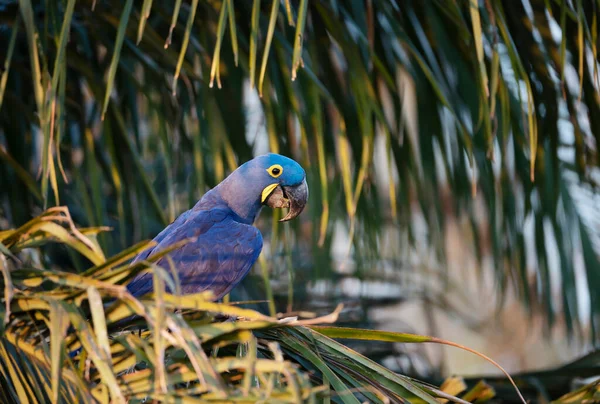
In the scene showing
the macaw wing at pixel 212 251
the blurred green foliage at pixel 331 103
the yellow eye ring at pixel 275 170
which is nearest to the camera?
the macaw wing at pixel 212 251

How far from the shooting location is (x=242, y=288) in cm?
335

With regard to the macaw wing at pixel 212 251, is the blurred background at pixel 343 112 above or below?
above

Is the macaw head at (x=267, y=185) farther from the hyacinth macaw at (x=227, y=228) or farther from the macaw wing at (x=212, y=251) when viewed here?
the macaw wing at (x=212, y=251)

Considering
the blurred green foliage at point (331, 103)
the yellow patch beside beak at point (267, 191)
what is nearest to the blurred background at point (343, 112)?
the blurred green foliage at point (331, 103)

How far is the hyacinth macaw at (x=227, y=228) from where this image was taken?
1.99 m

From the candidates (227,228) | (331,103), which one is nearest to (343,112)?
(331,103)

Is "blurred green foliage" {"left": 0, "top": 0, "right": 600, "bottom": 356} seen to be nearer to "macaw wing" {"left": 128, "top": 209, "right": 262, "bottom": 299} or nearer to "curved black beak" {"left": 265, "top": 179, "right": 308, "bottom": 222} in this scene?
"curved black beak" {"left": 265, "top": 179, "right": 308, "bottom": 222}

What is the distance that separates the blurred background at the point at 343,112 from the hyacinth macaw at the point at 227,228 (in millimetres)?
91

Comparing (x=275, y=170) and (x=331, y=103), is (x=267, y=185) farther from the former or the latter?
(x=331, y=103)

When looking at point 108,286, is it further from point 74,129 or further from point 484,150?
point 74,129

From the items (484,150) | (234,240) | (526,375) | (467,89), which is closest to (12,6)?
(234,240)

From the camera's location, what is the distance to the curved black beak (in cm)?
239

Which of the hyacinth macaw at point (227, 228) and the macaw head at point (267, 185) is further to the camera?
the macaw head at point (267, 185)

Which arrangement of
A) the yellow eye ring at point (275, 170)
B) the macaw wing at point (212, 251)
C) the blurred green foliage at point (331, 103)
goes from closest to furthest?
the macaw wing at point (212, 251) → the blurred green foliage at point (331, 103) → the yellow eye ring at point (275, 170)
